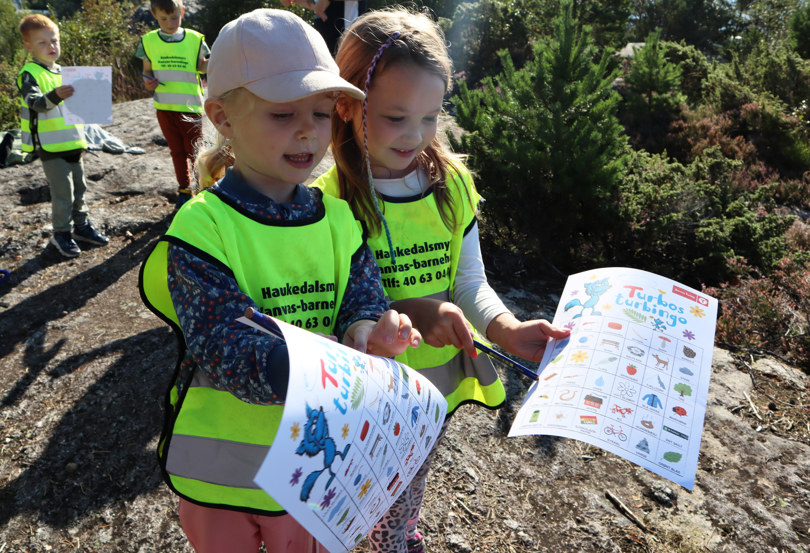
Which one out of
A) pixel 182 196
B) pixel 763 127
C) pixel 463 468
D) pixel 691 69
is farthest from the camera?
pixel 691 69

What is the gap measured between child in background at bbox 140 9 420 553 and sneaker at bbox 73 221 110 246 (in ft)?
13.2

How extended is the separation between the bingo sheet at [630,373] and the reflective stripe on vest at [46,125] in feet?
13.8

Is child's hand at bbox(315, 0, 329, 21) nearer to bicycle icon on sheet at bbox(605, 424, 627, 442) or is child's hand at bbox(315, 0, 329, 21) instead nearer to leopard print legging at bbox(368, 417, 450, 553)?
leopard print legging at bbox(368, 417, 450, 553)

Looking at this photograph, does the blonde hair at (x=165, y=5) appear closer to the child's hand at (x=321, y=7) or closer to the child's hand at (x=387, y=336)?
the child's hand at (x=321, y=7)

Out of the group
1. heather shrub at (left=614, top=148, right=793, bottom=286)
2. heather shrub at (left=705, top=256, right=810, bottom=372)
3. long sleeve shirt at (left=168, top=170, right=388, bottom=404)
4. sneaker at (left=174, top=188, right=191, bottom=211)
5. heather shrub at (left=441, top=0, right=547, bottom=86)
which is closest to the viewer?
long sleeve shirt at (left=168, top=170, right=388, bottom=404)

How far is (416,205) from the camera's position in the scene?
1.58 m

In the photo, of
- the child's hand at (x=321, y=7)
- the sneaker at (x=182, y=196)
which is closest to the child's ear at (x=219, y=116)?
the child's hand at (x=321, y=7)

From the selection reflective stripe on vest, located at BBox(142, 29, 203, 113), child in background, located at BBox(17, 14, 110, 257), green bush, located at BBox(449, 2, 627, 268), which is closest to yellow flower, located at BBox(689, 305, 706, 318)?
green bush, located at BBox(449, 2, 627, 268)

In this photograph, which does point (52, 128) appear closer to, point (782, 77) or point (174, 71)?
point (174, 71)

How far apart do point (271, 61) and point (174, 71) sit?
14.2 feet

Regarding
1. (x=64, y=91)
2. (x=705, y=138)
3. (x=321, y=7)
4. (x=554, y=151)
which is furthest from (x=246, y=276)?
(x=705, y=138)

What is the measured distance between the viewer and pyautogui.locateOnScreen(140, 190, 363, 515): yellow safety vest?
1.16 m

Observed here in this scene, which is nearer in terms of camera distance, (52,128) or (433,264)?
(433,264)

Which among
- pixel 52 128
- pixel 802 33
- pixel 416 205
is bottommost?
pixel 52 128
